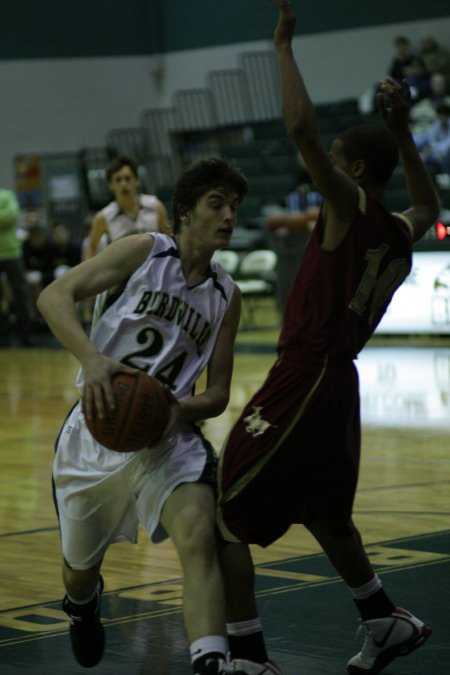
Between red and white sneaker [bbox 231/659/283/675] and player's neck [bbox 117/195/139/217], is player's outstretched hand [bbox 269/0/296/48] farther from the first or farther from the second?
player's neck [bbox 117/195/139/217]

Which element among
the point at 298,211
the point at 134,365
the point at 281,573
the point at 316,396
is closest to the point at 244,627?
the point at 316,396

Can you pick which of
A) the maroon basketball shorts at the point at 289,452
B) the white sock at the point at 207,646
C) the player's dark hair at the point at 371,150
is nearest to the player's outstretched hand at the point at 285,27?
the player's dark hair at the point at 371,150

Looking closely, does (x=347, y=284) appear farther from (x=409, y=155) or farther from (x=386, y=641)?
(x=386, y=641)

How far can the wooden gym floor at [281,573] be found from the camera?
414 centimetres

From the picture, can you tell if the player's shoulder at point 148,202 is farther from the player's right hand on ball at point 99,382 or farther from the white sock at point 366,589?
the player's right hand on ball at point 99,382

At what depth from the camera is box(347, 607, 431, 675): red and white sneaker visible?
3.92 metres

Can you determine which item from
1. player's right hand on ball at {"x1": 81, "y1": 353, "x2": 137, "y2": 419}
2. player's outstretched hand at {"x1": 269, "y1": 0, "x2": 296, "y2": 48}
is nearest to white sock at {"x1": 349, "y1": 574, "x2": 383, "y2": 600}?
player's right hand on ball at {"x1": 81, "y1": 353, "x2": 137, "y2": 419}

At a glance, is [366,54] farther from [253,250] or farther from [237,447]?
[237,447]

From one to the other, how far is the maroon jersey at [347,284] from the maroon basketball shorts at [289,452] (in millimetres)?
59

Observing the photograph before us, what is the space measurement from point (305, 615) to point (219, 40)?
64.4ft

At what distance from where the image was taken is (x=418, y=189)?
4.06m

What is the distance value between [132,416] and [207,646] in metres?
0.60

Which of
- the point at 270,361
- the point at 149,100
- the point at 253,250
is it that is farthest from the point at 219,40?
the point at 270,361

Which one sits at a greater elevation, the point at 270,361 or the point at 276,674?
the point at 276,674
